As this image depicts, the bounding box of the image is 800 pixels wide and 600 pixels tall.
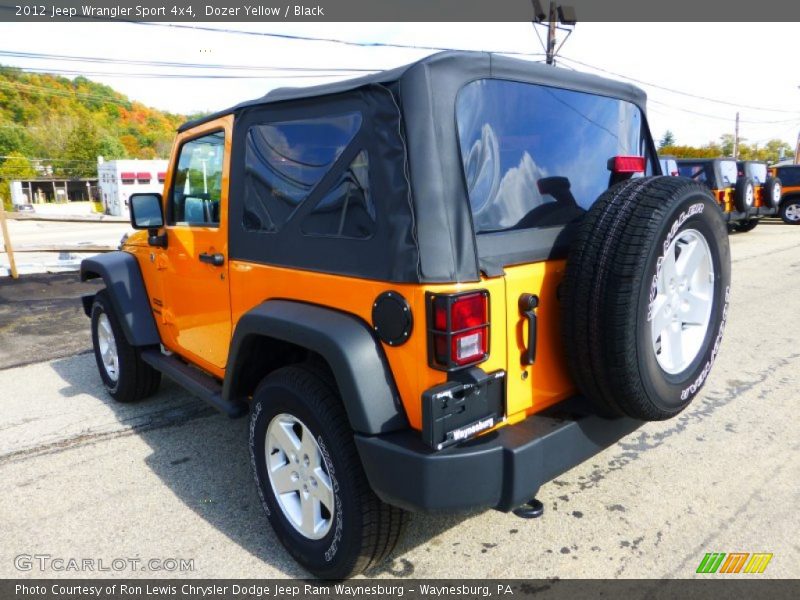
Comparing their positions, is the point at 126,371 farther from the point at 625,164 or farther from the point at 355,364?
the point at 625,164

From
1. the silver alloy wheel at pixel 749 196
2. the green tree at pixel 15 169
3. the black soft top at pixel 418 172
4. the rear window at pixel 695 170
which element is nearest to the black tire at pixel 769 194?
the silver alloy wheel at pixel 749 196

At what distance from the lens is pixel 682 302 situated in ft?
8.42

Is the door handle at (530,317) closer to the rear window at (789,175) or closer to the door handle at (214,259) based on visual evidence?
the door handle at (214,259)

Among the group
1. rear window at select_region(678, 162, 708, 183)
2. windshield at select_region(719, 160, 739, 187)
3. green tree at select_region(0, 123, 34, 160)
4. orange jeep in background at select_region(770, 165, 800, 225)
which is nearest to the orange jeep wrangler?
rear window at select_region(678, 162, 708, 183)

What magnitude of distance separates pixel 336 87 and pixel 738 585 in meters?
2.58

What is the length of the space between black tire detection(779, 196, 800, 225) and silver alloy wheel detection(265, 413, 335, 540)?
19.8 metres

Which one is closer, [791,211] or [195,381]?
[195,381]

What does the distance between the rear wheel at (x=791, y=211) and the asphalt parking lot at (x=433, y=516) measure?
16091 millimetres

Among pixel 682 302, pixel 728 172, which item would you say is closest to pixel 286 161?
pixel 682 302

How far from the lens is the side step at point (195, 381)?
9.36 ft

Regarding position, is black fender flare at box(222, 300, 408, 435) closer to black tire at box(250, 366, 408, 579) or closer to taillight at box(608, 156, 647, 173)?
black tire at box(250, 366, 408, 579)

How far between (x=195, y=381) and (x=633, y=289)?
2415 mm

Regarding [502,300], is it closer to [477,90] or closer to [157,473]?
[477,90]

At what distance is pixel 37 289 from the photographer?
8953 millimetres
